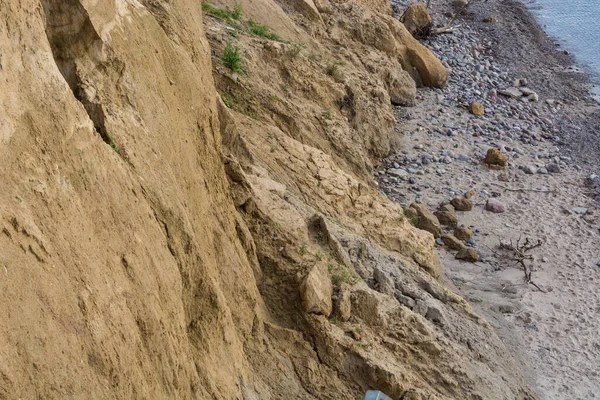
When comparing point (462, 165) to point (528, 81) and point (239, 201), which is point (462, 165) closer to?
point (528, 81)

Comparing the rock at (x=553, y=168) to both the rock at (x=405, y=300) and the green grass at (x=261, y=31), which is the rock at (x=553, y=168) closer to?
the green grass at (x=261, y=31)

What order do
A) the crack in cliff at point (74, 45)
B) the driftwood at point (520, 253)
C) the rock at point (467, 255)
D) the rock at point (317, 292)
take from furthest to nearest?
the rock at point (467, 255), the driftwood at point (520, 253), the rock at point (317, 292), the crack in cliff at point (74, 45)

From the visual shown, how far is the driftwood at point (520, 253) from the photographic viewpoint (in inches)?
495

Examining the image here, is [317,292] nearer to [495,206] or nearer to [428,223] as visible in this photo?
[428,223]

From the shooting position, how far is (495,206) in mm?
14477

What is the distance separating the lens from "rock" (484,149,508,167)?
52.5 feet

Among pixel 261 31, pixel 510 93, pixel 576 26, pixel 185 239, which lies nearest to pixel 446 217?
pixel 261 31

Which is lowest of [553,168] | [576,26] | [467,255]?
[467,255]

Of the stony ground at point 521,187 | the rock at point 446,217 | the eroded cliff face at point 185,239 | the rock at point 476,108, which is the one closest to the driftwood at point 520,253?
the stony ground at point 521,187

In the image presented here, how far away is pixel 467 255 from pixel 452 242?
0.40 m

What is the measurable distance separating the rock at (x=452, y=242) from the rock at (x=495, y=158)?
12.1 feet

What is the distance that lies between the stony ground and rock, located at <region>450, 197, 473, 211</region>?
146 millimetres

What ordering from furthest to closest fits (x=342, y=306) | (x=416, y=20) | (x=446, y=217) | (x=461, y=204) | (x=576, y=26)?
1. (x=576, y=26)
2. (x=416, y=20)
3. (x=461, y=204)
4. (x=446, y=217)
5. (x=342, y=306)

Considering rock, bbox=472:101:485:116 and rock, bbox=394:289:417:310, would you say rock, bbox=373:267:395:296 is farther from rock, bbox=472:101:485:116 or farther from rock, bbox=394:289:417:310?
rock, bbox=472:101:485:116
